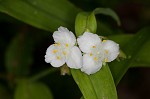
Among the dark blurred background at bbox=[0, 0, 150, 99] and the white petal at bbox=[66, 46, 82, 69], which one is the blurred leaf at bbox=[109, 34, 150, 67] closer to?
the white petal at bbox=[66, 46, 82, 69]

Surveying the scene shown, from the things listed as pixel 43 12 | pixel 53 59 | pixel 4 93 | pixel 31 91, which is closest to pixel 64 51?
pixel 53 59

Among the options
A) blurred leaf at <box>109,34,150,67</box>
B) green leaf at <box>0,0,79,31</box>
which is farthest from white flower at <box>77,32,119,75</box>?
green leaf at <box>0,0,79,31</box>

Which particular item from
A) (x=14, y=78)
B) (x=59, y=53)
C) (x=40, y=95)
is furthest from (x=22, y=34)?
(x=59, y=53)

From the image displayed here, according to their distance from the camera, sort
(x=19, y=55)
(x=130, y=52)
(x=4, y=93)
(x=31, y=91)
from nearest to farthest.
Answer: (x=130, y=52) < (x=31, y=91) < (x=4, y=93) < (x=19, y=55)

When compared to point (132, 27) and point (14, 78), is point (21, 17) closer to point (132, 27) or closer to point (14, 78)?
point (14, 78)

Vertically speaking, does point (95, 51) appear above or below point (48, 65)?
above

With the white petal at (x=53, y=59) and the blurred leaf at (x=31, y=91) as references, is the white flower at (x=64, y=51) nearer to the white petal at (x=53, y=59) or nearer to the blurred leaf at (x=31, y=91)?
the white petal at (x=53, y=59)

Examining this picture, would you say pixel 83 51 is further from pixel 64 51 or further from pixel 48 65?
pixel 48 65
